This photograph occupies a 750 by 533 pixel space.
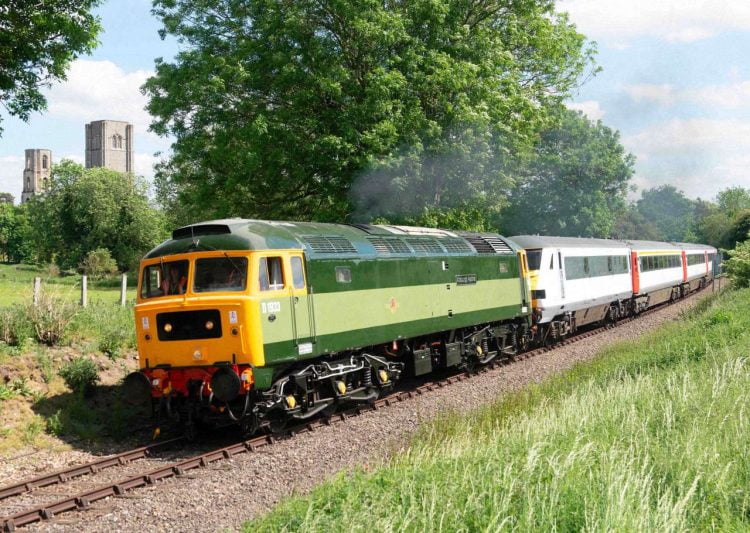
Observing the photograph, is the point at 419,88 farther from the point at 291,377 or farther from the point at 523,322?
the point at 291,377

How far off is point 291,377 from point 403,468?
177 inches

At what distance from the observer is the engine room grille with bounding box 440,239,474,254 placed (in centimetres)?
1690

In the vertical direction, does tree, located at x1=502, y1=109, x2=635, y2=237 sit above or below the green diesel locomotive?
above

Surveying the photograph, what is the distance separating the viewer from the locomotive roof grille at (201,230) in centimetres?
1194

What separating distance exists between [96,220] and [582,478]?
57912 millimetres

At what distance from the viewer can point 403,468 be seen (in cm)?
786

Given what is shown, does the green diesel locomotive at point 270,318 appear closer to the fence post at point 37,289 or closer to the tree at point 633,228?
the fence post at point 37,289

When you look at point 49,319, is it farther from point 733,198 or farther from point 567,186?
point 733,198

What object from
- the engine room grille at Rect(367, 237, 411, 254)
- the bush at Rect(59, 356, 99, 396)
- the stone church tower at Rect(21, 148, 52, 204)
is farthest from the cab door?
the stone church tower at Rect(21, 148, 52, 204)

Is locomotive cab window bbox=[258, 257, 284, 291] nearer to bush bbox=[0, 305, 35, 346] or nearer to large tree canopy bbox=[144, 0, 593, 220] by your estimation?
bush bbox=[0, 305, 35, 346]

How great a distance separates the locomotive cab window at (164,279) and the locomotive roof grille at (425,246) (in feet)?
17.5

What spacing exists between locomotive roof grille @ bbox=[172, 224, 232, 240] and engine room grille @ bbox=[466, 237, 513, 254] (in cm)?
794

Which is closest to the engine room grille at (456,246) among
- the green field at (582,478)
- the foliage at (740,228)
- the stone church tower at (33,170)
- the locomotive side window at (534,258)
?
the locomotive side window at (534,258)

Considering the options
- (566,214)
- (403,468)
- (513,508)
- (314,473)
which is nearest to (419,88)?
(314,473)
